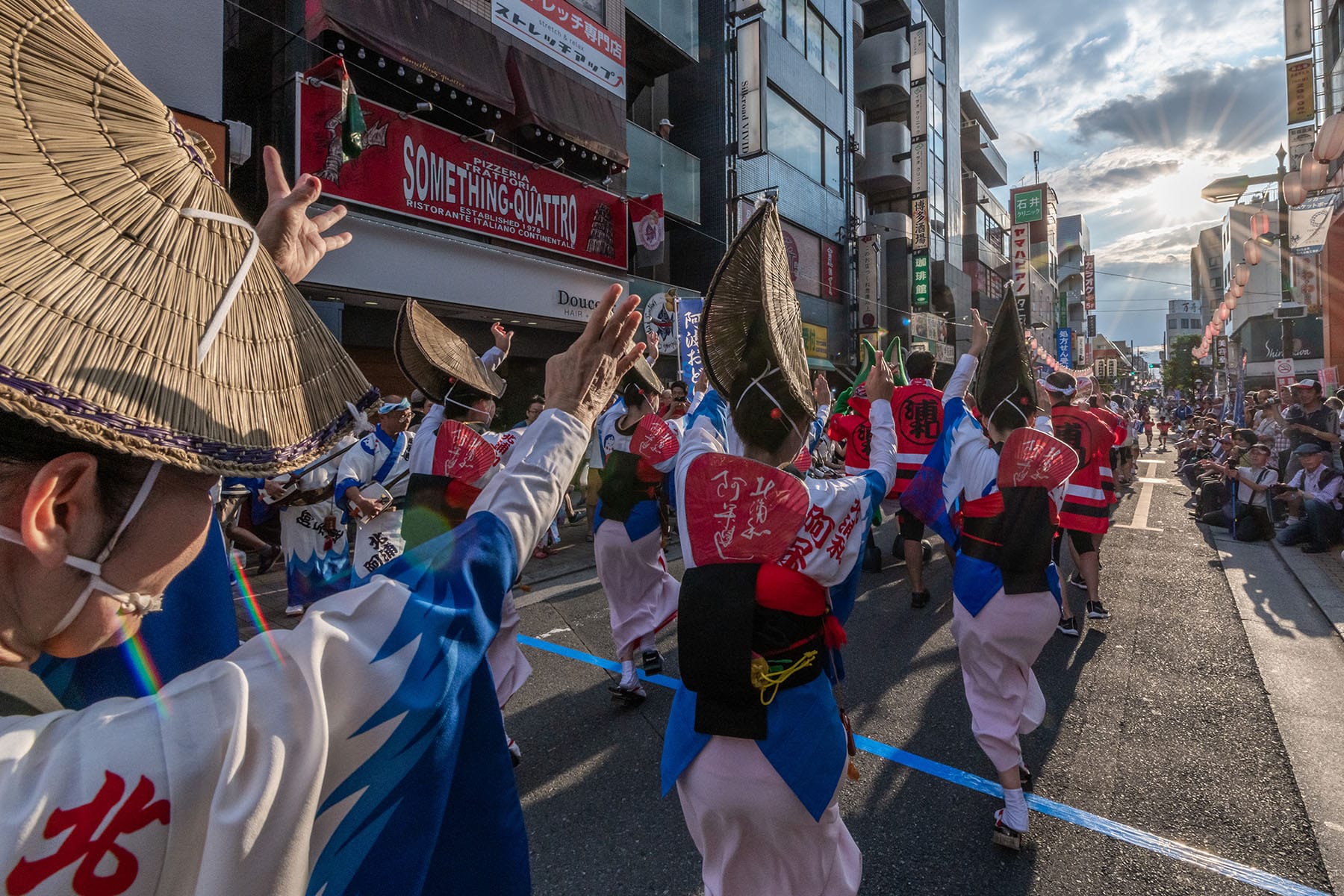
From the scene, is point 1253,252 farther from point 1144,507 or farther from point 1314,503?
Result: point 1314,503

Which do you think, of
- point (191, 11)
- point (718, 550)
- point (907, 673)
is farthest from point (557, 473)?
point (191, 11)

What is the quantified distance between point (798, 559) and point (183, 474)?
5.15ft

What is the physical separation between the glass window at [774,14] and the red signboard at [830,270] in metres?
6.33

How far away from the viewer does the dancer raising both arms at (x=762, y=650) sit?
6.57ft

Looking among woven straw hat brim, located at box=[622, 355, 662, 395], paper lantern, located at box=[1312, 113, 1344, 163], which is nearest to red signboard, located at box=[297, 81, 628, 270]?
woven straw hat brim, located at box=[622, 355, 662, 395]

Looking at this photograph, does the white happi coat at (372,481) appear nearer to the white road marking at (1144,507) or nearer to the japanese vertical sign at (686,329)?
the japanese vertical sign at (686,329)

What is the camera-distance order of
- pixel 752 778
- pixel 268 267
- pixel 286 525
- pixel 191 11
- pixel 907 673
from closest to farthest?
pixel 268 267, pixel 752 778, pixel 907 673, pixel 286 525, pixel 191 11

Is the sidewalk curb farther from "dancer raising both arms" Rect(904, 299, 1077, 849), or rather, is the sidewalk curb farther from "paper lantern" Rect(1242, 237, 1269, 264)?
"paper lantern" Rect(1242, 237, 1269, 264)

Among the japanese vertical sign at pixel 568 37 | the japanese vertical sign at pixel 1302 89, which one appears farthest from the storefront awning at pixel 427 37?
the japanese vertical sign at pixel 1302 89

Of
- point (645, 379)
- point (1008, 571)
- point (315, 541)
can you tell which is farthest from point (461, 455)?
point (315, 541)

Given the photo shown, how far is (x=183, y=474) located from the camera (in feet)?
2.96

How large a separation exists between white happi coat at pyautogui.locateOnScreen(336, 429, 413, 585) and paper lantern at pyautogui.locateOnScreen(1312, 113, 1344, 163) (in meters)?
14.6

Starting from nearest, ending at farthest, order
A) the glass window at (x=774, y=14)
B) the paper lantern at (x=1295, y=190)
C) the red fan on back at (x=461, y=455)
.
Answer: the red fan on back at (x=461, y=455), the paper lantern at (x=1295, y=190), the glass window at (x=774, y=14)

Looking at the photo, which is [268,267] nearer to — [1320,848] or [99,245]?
[99,245]
